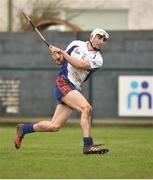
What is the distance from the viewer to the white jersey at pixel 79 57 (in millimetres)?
13320

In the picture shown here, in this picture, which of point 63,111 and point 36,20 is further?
point 36,20

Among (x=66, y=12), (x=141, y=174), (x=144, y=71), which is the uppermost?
(x=66, y=12)

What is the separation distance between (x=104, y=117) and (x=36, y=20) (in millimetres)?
4843

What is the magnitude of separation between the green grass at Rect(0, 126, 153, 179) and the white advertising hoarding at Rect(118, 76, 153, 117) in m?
4.48

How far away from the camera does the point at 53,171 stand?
11.2 metres

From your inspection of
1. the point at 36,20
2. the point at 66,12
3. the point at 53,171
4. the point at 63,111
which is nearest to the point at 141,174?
the point at 53,171

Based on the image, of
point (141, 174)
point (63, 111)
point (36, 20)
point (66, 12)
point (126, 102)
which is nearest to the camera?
point (141, 174)

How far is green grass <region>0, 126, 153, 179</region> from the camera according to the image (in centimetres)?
1099

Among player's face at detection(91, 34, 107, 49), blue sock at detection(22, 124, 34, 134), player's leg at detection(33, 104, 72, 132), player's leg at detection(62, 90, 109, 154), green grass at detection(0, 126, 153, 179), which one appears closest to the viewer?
green grass at detection(0, 126, 153, 179)

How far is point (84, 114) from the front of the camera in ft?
43.1

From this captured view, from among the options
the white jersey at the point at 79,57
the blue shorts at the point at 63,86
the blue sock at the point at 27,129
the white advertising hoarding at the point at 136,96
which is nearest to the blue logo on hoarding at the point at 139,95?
the white advertising hoarding at the point at 136,96

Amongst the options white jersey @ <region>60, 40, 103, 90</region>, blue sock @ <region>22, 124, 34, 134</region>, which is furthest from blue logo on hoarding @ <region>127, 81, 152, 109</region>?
white jersey @ <region>60, 40, 103, 90</region>

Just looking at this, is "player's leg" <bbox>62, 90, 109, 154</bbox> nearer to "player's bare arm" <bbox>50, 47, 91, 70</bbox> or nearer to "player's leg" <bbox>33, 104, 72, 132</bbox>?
"player's leg" <bbox>33, 104, 72, 132</bbox>

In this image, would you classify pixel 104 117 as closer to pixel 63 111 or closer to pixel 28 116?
pixel 28 116
